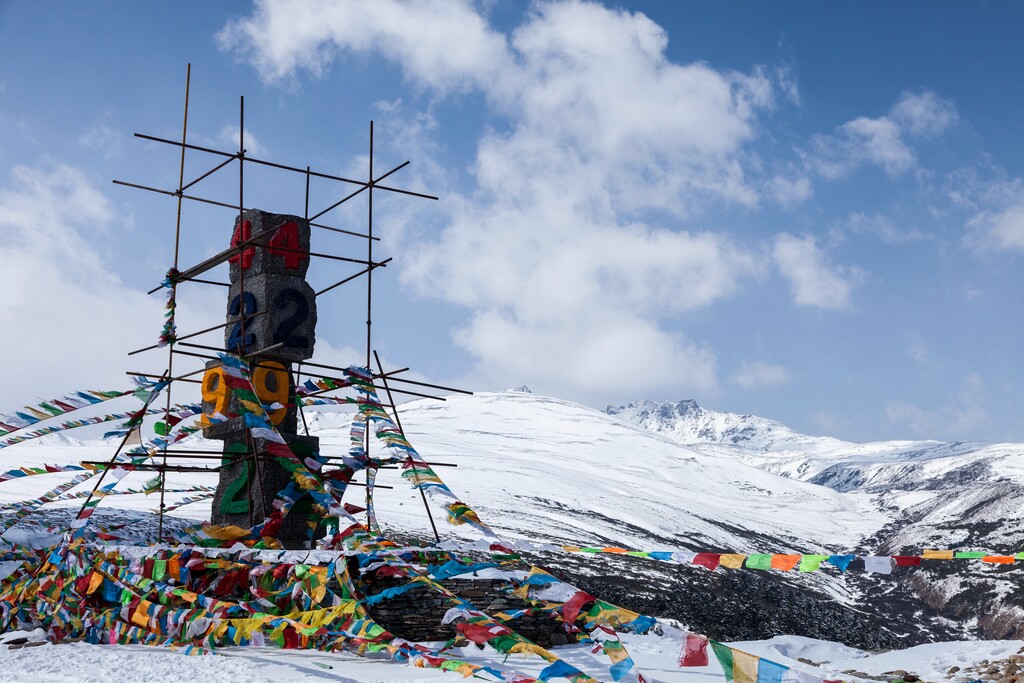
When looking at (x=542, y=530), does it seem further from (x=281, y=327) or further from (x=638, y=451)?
(x=638, y=451)

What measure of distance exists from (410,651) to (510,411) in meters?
94.4

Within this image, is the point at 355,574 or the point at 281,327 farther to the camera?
the point at 281,327

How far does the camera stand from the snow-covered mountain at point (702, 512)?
108 feet

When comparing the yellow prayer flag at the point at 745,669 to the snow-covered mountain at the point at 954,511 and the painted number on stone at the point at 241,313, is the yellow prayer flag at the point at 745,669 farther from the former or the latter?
the snow-covered mountain at the point at 954,511

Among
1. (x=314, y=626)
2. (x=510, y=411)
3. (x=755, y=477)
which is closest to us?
(x=314, y=626)

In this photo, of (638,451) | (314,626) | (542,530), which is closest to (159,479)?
(314,626)

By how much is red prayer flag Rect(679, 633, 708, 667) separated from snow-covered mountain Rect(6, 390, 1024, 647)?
392 inches

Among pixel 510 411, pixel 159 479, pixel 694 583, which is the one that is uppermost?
pixel 510 411

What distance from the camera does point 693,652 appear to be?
9883mm

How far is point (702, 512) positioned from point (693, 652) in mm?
55054

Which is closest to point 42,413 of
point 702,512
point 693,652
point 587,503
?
point 693,652

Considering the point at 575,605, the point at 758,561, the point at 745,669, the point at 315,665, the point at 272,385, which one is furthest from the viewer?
the point at 272,385

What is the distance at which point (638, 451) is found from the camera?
9006cm

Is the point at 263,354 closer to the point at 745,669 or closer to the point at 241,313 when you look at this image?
the point at 241,313
